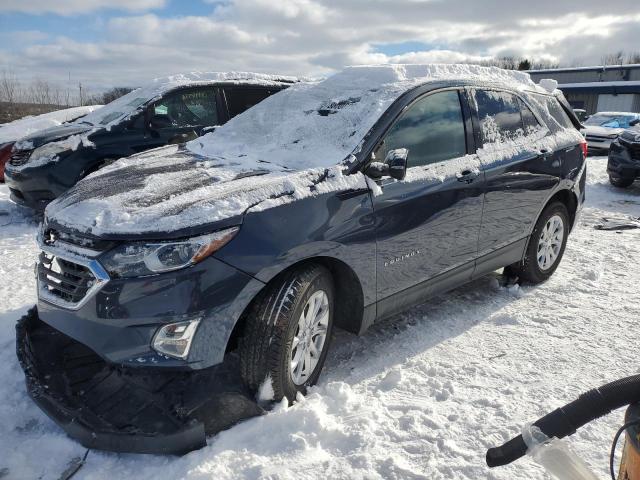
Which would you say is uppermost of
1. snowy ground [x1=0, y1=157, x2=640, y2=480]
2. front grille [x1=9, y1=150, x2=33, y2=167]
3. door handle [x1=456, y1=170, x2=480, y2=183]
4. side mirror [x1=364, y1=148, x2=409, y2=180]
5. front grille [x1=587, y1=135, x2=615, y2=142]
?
front grille [x1=587, y1=135, x2=615, y2=142]

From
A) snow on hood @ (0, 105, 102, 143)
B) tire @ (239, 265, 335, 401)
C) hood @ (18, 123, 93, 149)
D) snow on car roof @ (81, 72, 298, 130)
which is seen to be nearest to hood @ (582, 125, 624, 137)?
snow on car roof @ (81, 72, 298, 130)

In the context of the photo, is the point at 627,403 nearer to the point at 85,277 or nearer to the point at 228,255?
the point at 228,255

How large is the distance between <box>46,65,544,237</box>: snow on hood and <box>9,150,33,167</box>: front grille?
3471 millimetres

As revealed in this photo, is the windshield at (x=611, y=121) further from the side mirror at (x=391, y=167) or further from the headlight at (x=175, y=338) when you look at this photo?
the headlight at (x=175, y=338)

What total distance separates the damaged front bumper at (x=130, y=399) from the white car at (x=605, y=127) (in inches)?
621

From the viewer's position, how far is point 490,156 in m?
3.94

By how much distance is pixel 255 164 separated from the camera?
10.9 feet

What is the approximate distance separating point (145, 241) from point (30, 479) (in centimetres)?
115

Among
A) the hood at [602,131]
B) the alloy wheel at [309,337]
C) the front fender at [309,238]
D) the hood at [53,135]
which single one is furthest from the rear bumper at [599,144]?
the alloy wheel at [309,337]

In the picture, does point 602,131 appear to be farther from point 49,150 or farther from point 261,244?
point 261,244

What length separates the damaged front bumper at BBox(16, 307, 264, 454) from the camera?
2355 millimetres

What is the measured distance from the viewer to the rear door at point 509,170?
3.94m

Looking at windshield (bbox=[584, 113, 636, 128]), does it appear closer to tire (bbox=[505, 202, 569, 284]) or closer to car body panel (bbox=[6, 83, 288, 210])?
tire (bbox=[505, 202, 569, 284])

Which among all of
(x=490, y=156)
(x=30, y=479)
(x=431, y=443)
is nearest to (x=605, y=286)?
(x=490, y=156)
